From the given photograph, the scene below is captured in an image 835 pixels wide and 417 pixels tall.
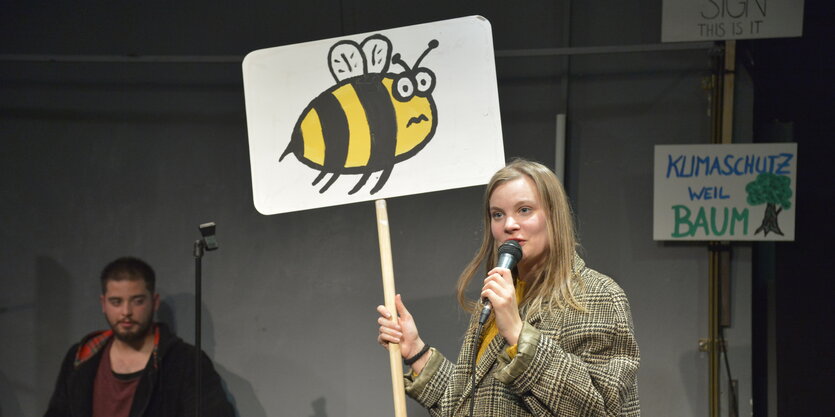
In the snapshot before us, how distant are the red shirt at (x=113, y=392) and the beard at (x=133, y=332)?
133 mm

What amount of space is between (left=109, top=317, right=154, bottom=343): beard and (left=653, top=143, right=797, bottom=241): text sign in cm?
203

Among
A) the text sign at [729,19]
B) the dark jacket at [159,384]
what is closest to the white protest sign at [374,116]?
the text sign at [729,19]

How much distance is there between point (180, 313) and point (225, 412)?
20.3 inches

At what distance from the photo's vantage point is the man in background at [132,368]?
3646mm

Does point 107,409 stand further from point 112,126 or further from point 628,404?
point 628,404

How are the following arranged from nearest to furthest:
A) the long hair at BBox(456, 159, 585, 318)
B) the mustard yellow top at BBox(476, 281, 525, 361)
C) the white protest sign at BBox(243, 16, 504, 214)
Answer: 1. the long hair at BBox(456, 159, 585, 318)
2. the mustard yellow top at BBox(476, 281, 525, 361)
3. the white protest sign at BBox(243, 16, 504, 214)

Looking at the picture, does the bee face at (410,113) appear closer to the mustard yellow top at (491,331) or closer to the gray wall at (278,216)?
the mustard yellow top at (491,331)

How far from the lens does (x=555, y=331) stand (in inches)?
82.4

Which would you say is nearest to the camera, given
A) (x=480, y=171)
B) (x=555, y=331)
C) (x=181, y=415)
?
(x=555, y=331)

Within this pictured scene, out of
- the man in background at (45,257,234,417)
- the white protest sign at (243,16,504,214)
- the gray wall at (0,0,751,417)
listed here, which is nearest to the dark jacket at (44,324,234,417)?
the man in background at (45,257,234,417)

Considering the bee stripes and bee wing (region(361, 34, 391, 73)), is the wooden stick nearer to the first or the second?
the bee stripes

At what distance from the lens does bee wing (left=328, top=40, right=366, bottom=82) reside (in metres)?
2.61

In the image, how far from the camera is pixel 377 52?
260 centimetres

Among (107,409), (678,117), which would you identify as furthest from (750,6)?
(107,409)
